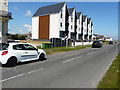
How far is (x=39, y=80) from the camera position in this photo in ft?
17.4

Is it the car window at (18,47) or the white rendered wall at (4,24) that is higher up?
the white rendered wall at (4,24)

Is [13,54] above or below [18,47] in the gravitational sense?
below

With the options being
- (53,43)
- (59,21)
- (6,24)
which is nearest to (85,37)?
(59,21)

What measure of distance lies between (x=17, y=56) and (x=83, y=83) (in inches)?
204

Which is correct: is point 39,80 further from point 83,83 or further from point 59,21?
point 59,21

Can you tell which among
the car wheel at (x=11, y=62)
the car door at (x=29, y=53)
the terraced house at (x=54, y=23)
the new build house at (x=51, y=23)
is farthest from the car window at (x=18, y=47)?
the new build house at (x=51, y=23)

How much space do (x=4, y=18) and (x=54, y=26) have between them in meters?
17.7

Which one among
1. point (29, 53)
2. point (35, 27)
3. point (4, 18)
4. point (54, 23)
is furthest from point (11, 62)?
point (35, 27)

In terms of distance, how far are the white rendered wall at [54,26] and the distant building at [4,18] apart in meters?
16.6

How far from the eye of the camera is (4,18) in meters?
20.1

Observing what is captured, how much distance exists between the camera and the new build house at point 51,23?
35497mm

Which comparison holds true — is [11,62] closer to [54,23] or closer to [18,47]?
[18,47]

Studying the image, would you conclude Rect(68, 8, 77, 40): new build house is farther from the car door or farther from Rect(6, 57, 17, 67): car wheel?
Rect(6, 57, 17, 67): car wheel

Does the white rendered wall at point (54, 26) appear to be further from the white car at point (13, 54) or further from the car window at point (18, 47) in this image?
the car window at point (18, 47)
